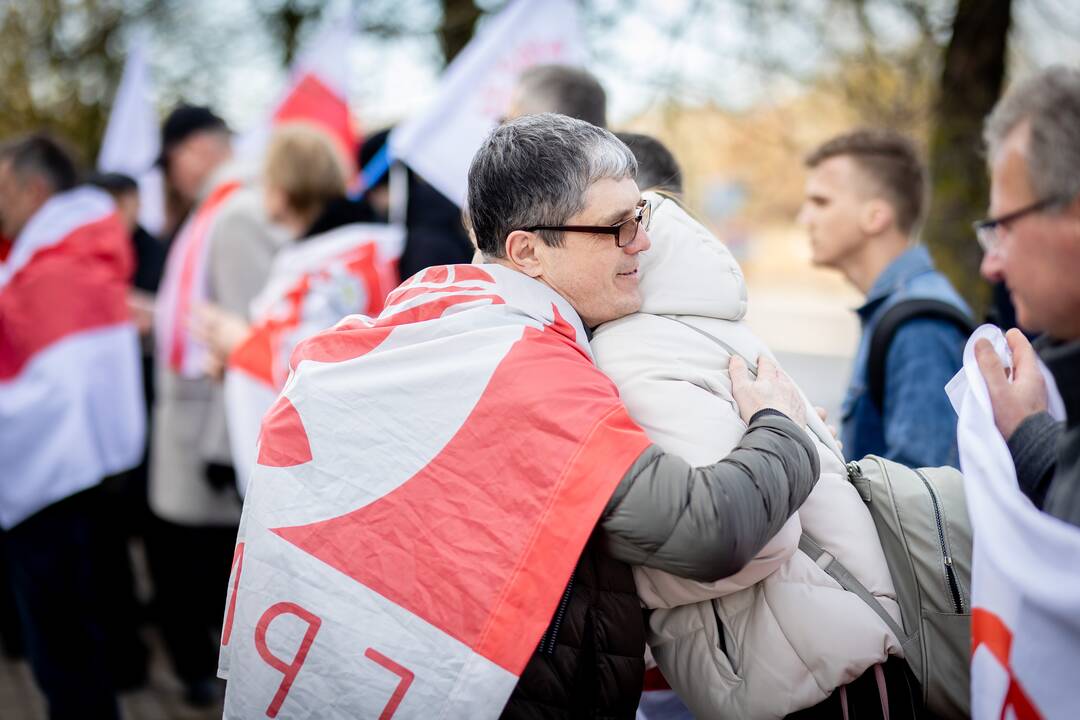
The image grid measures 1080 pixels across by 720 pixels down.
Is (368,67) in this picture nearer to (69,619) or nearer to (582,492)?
(69,619)

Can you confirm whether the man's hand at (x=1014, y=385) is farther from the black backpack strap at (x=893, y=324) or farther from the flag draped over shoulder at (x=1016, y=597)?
the black backpack strap at (x=893, y=324)

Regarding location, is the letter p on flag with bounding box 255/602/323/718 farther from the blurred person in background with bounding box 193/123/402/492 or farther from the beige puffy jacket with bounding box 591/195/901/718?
the blurred person in background with bounding box 193/123/402/492

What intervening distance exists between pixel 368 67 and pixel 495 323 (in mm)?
7899

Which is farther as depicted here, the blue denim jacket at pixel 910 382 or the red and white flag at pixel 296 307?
the red and white flag at pixel 296 307

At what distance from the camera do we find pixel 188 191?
234 inches

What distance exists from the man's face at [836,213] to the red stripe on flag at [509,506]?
6.37 ft

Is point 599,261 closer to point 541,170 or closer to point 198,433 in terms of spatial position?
point 541,170

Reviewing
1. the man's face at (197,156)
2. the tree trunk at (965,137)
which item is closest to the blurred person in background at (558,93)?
the man's face at (197,156)

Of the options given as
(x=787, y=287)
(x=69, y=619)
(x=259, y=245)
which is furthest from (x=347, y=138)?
(x=787, y=287)

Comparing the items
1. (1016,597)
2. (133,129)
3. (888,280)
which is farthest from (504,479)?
(133,129)

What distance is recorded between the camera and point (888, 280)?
323 cm

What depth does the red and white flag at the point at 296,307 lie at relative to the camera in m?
3.93

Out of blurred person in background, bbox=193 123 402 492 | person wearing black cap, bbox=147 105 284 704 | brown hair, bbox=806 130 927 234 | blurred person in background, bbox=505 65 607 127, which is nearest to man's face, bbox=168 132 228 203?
person wearing black cap, bbox=147 105 284 704

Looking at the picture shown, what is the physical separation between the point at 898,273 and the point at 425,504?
199 cm
